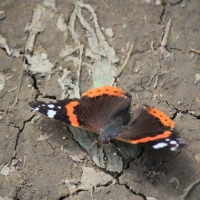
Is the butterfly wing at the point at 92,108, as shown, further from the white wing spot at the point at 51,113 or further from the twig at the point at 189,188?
the twig at the point at 189,188

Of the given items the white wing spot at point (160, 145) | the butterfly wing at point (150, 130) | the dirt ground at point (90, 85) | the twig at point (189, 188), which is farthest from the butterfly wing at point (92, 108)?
the twig at point (189, 188)

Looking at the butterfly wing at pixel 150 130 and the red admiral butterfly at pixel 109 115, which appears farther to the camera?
the red admiral butterfly at pixel 109 115

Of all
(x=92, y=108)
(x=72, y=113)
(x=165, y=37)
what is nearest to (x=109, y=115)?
(x=92, y=108)

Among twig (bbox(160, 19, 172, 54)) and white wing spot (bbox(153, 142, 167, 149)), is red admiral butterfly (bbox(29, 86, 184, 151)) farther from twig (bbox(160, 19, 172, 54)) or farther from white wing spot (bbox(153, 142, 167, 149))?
twig (bbox(160, 19, 172, 54))

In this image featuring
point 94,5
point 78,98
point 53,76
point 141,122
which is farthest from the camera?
point 94,5

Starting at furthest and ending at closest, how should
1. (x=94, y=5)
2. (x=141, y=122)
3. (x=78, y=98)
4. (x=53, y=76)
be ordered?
1. (x=94, y=5)
2. (x=53, y=76)
3. (x=78, y=98)
4. (x=141, y=122)

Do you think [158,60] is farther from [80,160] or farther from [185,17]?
[80,160]

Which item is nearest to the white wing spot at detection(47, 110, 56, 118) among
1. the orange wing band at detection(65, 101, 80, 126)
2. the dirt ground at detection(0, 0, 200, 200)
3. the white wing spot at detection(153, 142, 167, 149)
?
the orange wing band at detection(65, 101, 80, 126)

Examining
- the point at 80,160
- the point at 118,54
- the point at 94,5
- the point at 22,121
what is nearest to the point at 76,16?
the point at 94,5
